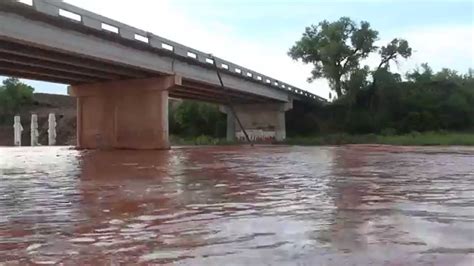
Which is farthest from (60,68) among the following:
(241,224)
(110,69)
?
(241,224)

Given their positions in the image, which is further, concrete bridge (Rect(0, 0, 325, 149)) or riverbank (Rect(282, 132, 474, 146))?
riverbank (Rect(282, 132, 474, 146))

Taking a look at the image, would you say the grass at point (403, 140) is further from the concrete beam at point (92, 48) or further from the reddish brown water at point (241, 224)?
the reddish brown water at point (241, 224)

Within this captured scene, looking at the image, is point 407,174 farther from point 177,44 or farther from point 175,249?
point 177,44

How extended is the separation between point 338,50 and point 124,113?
3266cm

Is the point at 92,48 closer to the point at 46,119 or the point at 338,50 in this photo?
the point at 338,50

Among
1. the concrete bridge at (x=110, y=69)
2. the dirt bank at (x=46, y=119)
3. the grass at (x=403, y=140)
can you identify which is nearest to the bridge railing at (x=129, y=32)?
the concrete bridge at (x=110, y=69)

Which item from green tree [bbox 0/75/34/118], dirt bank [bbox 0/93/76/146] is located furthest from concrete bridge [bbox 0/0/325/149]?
green tree [bbox 0/75/34/118]

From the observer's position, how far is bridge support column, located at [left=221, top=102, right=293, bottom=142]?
61950 millimetres

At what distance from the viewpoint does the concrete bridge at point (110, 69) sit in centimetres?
2481

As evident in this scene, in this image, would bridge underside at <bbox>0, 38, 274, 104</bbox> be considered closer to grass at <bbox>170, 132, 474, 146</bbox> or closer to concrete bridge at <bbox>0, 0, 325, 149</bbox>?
concrete bridge at <bbox>0, 0, 325, 149</bbox>

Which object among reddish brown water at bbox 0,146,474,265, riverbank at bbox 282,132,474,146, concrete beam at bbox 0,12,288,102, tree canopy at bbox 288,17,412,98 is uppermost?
A: tree canopy at bbox 288,17,412,98

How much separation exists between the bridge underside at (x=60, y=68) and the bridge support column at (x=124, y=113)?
701mm

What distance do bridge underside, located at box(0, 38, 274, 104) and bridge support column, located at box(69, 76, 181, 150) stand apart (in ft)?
2.30

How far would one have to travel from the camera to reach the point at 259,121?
6378 centimetres
